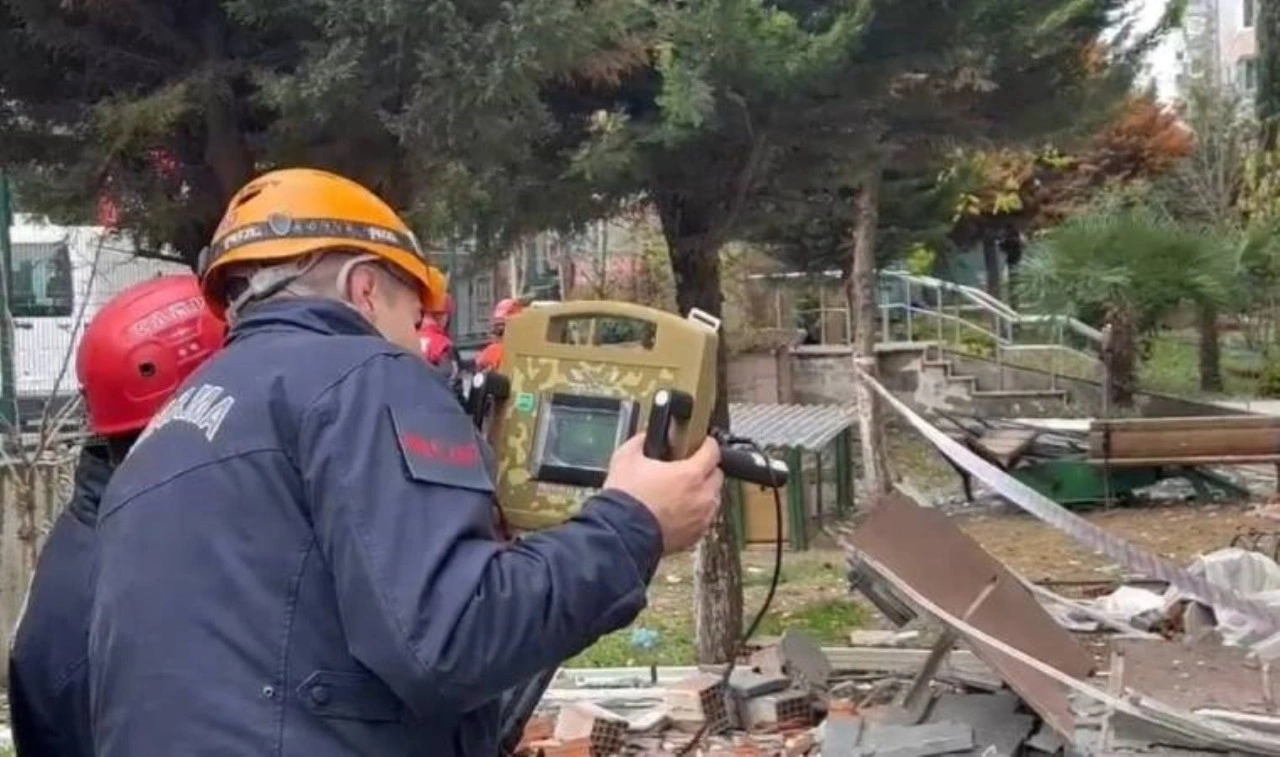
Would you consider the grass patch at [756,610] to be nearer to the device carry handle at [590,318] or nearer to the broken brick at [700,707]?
the broken brick at [700,707]

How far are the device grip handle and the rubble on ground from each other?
3.70 meters

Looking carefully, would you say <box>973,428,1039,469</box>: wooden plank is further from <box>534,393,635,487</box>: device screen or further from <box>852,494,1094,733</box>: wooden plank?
<box>534,393,635,487</box>: device screen

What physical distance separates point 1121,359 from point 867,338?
472 centimetres

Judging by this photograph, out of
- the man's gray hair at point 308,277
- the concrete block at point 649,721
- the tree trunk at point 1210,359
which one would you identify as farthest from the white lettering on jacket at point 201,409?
the tree trunk at point 1210,359

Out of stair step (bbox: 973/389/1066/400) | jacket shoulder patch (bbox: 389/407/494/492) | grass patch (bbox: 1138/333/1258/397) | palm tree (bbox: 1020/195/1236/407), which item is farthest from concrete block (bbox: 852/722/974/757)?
stair step (bbox: 973/389/1066/400)

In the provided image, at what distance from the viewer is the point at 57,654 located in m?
2.64

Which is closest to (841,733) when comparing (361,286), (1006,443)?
(361,286)

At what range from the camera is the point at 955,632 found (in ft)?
20.0

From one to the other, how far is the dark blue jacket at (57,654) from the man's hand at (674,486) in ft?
2.87

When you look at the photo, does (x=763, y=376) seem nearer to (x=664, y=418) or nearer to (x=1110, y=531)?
(x=1110, y=531)

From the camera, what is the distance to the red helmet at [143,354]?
9.04 ft

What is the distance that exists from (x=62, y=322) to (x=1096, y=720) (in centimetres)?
1187

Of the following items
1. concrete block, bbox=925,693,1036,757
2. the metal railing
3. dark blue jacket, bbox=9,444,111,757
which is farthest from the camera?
the metal railing

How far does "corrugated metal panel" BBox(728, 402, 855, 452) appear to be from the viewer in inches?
555
